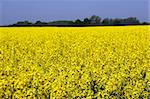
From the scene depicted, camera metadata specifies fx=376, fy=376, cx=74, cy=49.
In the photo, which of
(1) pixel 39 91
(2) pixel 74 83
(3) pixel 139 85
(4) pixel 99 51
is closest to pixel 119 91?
(3) pixel 139 85

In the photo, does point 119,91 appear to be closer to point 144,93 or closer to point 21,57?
point 144,93

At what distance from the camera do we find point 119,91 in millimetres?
6219

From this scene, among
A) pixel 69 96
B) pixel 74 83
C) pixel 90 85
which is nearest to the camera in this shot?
pixel 69 96

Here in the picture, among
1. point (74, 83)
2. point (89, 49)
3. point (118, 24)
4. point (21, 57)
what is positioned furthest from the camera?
point (118, 24)

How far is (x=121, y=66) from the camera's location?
7.64m

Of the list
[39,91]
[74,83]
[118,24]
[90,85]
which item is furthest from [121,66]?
[118,24]

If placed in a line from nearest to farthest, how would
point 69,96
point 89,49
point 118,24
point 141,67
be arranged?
1. point 69,96
2. point 141,67
3. point 89,49
4. point 118,24

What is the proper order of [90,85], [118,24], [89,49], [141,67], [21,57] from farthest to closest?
[118,24] < [89,49] < [21,57] < [141,67] < [90,85]

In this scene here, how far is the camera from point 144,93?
236 inches

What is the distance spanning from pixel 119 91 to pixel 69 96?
1071mm

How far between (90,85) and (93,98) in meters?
0.60

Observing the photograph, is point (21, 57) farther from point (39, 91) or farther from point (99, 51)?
point (39, 91)

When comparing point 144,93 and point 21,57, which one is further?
point 21,57

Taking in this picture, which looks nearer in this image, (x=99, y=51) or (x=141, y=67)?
(x=141, y=67)
